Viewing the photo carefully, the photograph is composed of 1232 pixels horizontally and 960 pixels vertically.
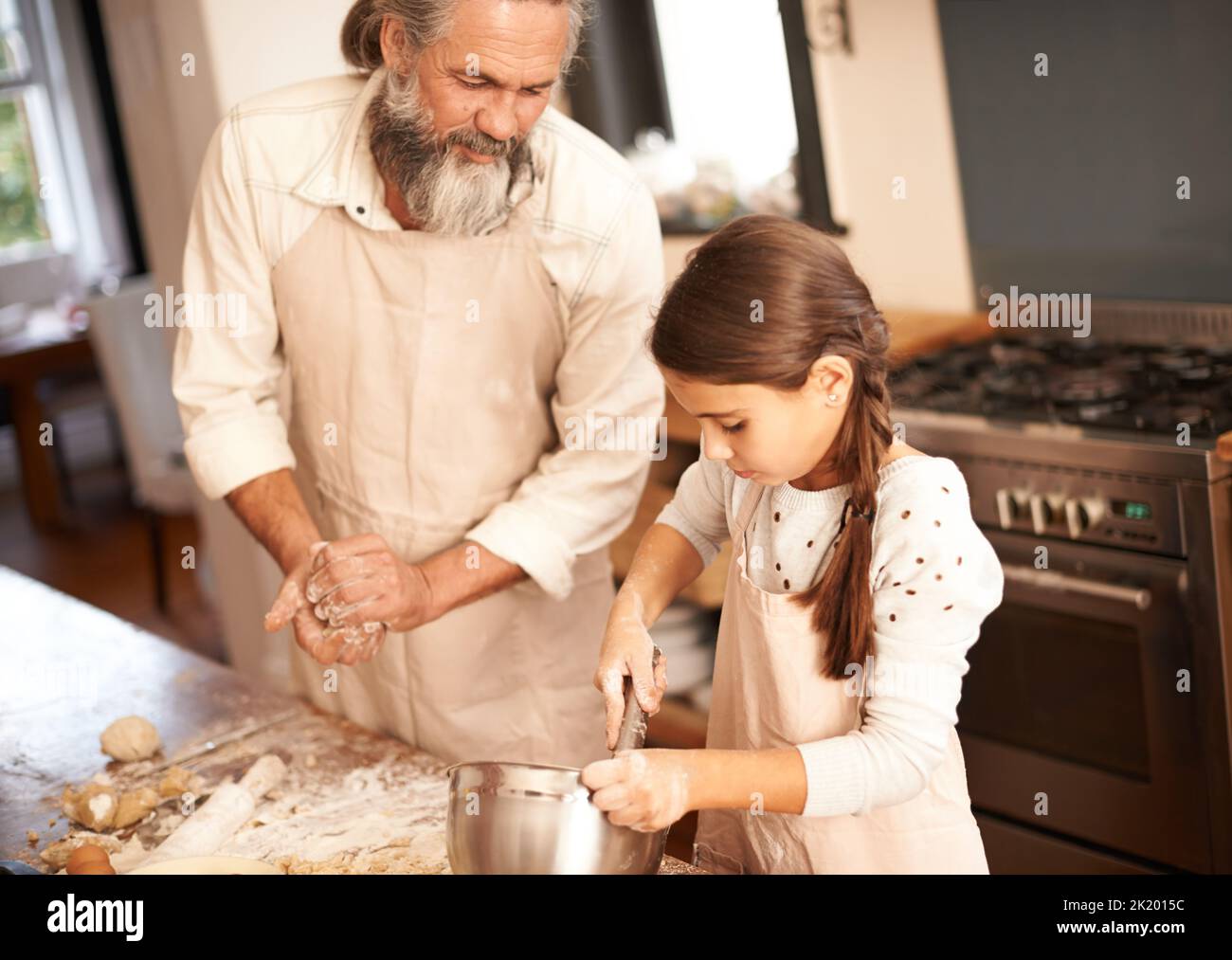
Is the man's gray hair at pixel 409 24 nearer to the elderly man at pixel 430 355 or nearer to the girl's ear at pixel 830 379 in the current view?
the elderly man at pixel 430 355

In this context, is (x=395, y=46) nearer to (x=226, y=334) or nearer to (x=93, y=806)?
(x=226, y=334)

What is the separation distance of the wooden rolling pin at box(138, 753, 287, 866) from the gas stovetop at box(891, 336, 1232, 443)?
132 cm

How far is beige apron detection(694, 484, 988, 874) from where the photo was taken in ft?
4.01

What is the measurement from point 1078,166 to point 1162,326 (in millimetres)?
336

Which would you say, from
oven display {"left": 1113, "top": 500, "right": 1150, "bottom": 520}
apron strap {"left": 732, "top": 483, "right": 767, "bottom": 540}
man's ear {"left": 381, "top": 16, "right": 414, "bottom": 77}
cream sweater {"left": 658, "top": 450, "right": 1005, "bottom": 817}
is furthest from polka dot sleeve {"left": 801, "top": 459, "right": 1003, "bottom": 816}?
oven display {"left": 1113, "top": 500, "right": 1150, "bottom": 520}

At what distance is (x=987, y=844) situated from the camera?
2.36 meters

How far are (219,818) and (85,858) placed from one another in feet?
0.57

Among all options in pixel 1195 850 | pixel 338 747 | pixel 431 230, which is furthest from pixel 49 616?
pixel 1195 850

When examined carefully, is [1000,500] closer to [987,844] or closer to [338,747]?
[987,844]

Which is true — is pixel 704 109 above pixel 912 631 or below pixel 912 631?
above

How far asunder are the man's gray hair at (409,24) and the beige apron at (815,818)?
0.58m

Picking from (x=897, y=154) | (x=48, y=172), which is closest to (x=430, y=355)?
(x=897, y=154)

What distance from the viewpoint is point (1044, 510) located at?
2133 millimetres

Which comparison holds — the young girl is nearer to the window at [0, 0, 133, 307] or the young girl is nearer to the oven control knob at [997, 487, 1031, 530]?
the oven control knob at [997, 487, 1031, 530]
